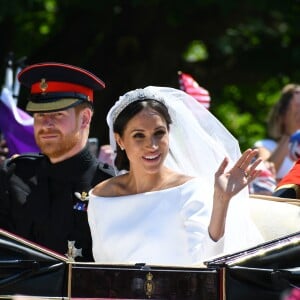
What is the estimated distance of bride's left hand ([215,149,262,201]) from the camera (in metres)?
5.39

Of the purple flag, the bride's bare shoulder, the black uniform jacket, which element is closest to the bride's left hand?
the bride's bare shoulder

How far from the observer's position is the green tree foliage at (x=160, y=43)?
12.4 metres

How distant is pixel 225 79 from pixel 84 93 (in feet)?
23.8

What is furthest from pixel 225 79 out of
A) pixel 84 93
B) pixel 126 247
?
pixel 126 247

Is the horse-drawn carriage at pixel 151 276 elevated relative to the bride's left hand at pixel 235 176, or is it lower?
lower

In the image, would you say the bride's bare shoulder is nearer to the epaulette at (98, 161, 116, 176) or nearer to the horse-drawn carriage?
the epaulette at (98, 161, 116, 176)

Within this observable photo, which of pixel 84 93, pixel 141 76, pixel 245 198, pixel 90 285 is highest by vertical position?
pixel 141 76

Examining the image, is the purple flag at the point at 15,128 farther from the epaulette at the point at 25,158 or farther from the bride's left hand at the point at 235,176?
the bride's left hand at the point at 235,176

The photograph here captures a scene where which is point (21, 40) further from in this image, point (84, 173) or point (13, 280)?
point (13, 280)

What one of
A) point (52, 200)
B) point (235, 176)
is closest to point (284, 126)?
point (52, 200)

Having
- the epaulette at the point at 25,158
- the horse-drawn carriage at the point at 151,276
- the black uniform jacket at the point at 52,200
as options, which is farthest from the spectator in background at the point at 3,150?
the horse-drawn carriage at the point at 151,276

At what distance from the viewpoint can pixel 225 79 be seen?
13539 mm

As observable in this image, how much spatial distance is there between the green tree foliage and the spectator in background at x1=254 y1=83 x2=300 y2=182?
10.6 feet

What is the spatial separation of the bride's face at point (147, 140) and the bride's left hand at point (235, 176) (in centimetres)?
37
